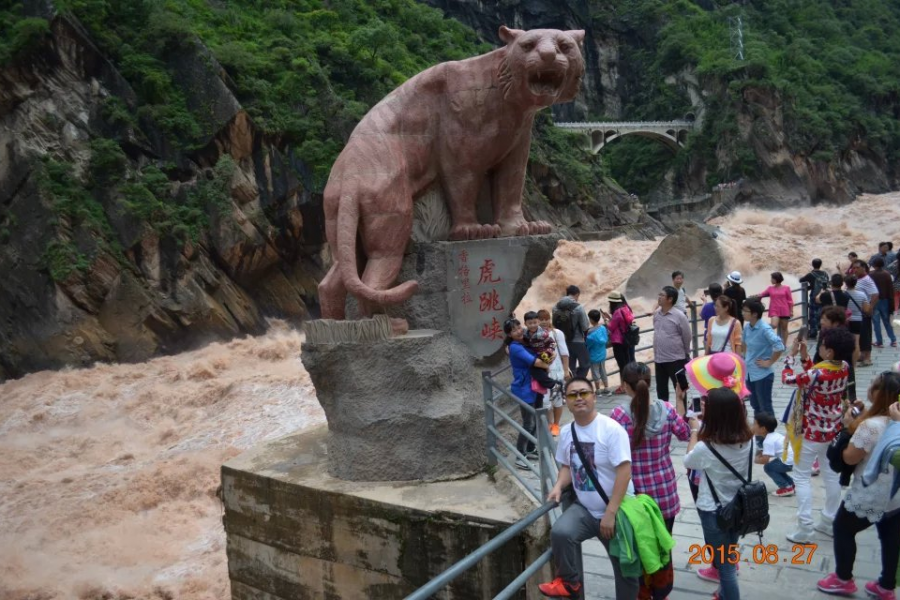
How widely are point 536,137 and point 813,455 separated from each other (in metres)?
25.0

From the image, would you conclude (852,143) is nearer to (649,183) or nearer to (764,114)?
(764,114)

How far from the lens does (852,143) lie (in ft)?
128

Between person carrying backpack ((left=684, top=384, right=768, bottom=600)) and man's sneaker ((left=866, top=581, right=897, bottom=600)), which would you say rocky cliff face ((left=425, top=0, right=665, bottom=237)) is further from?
person carrying backpack ((left=684, top=384, right=768, bottom=600))

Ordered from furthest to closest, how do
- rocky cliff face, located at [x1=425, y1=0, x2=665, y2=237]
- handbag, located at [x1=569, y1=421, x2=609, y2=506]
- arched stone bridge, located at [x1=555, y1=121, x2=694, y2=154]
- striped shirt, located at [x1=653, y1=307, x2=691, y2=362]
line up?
1. arched stone bridge, located at [x1=555, y1=121, x2=694, y2=154]
2. rocky cliff face, located at [x1=425, y1=0, x2=665, y2=237]
3. striped shirt, located at [x1=653, y1=307, x2=691, y2=362]
4. handbag, located at [x1=569, y1=421, x2=609, y2=506]

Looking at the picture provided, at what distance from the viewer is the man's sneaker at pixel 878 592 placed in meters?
3.50

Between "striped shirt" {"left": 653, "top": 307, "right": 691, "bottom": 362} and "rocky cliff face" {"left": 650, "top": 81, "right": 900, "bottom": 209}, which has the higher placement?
"rocky cliff face" {"left": 650, "top": 81, "right": 900, "bottom": 209}

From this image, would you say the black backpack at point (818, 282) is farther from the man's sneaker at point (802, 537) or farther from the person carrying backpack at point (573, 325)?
the man's sneaker at point (802, 537)

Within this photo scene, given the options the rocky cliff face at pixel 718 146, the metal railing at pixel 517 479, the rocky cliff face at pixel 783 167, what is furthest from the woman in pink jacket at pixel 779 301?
the rocky cliff face at pixel 783 167

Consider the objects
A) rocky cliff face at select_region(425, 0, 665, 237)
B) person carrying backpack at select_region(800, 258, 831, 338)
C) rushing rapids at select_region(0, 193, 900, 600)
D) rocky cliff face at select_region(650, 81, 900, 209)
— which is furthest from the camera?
rocky cliff face at select_region(650, 81, 900, 209)

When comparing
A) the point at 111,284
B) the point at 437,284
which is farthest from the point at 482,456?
the point at 111,284

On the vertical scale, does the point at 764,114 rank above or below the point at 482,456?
above

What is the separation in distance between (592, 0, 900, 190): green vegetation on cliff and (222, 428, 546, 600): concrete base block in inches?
1472

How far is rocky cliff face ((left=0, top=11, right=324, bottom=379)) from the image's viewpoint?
15.3 metres

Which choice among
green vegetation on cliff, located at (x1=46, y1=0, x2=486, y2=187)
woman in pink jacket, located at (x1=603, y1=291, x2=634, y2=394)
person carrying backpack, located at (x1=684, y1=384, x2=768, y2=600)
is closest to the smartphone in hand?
person carrying backpack, located at (x1=684, y1=384, x2=768, y2=600)
